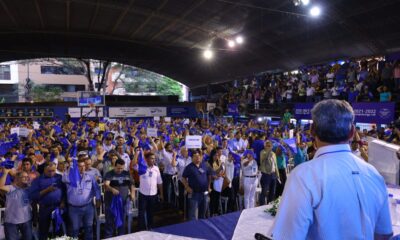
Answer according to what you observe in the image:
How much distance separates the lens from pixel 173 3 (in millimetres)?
17859

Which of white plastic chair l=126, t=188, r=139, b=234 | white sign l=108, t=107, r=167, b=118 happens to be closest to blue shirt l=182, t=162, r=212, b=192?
white plastic chair l=126, t=188, r=139, b=234

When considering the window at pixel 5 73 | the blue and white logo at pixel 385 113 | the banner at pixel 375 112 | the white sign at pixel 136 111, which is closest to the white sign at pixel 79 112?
the white sign at pixel 136 111

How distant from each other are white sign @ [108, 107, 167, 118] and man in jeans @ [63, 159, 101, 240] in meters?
23.3

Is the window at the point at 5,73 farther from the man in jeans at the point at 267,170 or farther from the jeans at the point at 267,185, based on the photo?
the jeans at the point at 267,185

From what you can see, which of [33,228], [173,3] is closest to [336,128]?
[33,228]

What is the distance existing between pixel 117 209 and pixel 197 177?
5.42 feet

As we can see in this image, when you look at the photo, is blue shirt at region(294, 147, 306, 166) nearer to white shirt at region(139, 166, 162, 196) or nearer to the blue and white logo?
white shirt at region(139, 166, 162, 196)

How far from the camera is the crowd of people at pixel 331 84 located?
13.5m

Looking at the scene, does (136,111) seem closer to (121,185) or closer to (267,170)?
(267,170)

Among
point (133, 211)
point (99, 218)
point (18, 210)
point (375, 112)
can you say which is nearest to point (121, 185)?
point (99, 218)

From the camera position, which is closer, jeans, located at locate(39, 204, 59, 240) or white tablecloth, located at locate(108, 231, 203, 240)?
white tablecloth, located at locate(108, 231, 203, 240)

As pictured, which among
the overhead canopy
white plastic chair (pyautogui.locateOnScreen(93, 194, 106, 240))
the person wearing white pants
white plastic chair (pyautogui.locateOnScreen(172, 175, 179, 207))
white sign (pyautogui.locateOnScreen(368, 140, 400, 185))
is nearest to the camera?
white sign (pyautogui.locateOnScreen(368, 140, 400, 185))

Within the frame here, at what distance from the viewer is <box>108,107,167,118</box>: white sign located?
93.0 ft

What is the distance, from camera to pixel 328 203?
4.23 ft
